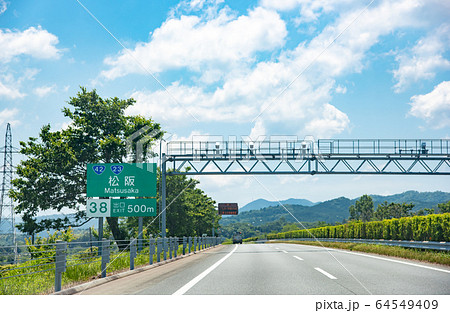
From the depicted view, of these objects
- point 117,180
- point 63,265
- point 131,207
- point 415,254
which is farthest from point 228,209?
point 63,265

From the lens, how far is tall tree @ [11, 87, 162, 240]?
3662 cm

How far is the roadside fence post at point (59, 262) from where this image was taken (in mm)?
8883

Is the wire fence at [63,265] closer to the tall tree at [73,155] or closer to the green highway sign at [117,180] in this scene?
the green highway sign at [117,180]

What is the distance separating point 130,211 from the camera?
21.6 m

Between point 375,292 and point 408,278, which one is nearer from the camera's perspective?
point 375,292

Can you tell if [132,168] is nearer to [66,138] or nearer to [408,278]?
[408,278]

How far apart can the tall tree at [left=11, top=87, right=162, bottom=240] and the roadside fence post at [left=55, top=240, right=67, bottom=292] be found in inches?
1151

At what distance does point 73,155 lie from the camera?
36.8 metres

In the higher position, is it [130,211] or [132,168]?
[132,168]

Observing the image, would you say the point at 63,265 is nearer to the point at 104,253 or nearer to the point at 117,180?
the point at 104,253

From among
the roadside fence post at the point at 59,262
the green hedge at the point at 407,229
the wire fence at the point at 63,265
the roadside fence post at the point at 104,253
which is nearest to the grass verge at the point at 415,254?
the green hedge at the point at 407,229

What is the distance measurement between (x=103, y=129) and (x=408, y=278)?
115 feet

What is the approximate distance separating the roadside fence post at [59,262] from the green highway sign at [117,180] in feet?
38.1
